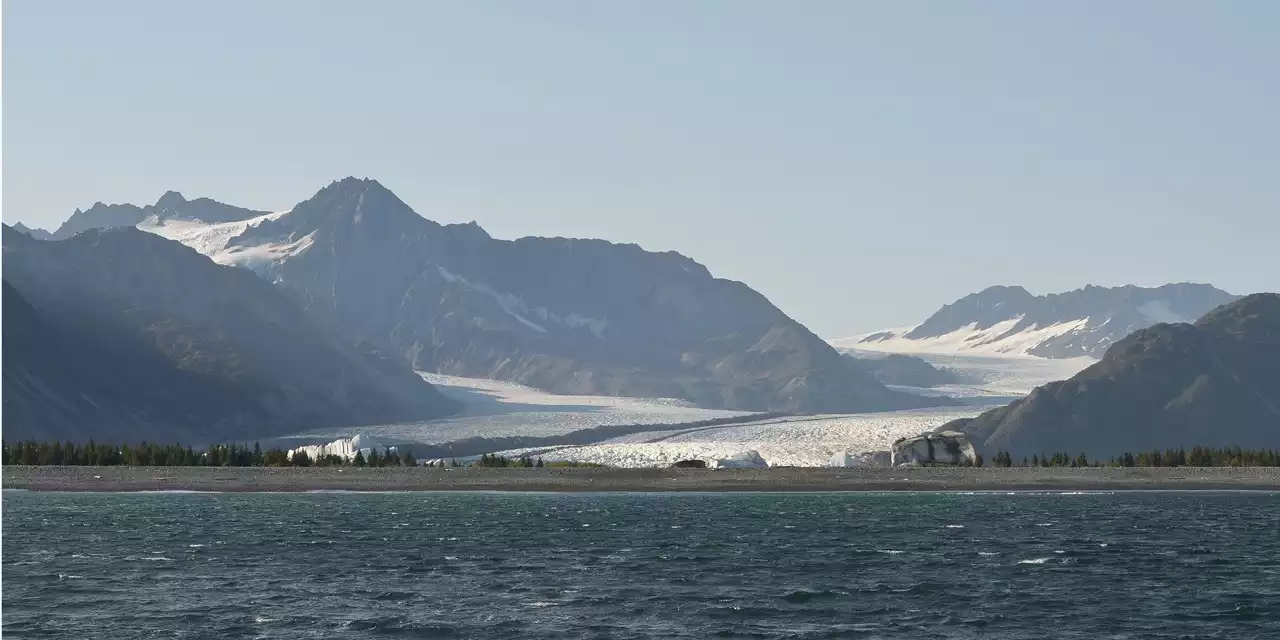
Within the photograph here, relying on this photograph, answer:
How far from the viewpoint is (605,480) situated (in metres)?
124

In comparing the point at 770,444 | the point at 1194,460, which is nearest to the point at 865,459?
the point at 770,444

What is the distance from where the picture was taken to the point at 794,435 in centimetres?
18675

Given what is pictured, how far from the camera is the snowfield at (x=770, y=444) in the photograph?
16975 cm

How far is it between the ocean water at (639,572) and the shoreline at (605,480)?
20.8 m

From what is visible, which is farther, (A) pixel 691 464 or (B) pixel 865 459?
(B) pixel 865 459

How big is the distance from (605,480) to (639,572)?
64926 millimetres

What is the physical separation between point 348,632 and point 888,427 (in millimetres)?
150822

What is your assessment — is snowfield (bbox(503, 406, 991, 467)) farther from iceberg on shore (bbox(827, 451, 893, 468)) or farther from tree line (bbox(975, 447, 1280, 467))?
tree line (bbox(975, 447, 1280, 467))

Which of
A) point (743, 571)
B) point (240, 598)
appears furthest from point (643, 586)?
point (240, 598)

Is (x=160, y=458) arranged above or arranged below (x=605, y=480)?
above

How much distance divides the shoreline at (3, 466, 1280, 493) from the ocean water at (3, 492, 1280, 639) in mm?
20786

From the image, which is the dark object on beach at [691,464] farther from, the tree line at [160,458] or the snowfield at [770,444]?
the tree line at [160,458]

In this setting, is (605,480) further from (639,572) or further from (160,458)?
(639,572)

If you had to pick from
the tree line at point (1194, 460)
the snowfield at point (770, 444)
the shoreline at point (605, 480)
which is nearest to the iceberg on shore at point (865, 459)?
the snowfield at point (770, 444)
